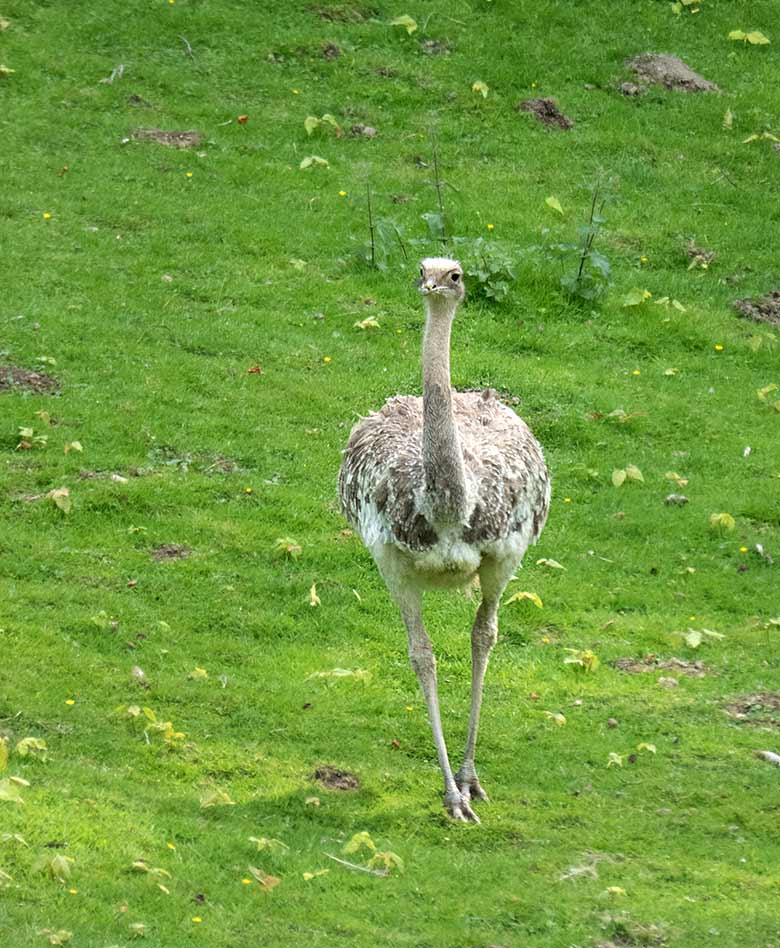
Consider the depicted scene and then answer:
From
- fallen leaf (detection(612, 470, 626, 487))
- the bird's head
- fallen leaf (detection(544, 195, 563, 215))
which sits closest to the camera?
the bird's head

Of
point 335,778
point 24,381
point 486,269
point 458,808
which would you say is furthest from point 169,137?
point 458,808

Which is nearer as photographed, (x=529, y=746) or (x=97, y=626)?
(x=529, y=746)

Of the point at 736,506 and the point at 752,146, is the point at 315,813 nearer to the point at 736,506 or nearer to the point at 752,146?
the point at 736,506

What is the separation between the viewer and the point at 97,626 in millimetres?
11836

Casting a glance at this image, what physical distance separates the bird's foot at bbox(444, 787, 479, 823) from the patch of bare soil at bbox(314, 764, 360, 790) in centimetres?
61

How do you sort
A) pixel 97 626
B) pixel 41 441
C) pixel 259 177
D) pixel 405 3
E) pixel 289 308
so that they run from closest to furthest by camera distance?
1. pixel 97 626
2. pixel 41 441
3. pixel 289 308
4. pixel 259 177
5. pixel 405 3

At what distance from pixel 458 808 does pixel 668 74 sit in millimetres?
13429

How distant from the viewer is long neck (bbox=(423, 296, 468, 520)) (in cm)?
940

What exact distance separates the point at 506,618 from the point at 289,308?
5.30 metres

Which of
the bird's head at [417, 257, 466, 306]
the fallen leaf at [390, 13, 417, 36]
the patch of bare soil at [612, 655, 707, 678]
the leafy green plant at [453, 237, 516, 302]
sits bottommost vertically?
the patch of bare soil at [612, 655, 707, 678]

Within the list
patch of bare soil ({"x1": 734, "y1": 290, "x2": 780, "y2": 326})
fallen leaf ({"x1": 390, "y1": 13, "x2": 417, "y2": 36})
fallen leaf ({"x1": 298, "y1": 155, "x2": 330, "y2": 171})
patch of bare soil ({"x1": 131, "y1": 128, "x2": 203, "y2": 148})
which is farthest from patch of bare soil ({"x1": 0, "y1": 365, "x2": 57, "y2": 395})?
fallen leaf ({"x1": 390, "y1": 13, "x2": 417, "y2": 36})

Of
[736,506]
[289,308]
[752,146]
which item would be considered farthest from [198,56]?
[736,506]

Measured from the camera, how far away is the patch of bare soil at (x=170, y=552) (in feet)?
42.9

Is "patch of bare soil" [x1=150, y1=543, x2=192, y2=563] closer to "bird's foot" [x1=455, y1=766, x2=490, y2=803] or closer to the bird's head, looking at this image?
"bird's foot" [x1=455, y1=766, x2=490, y2=803]
